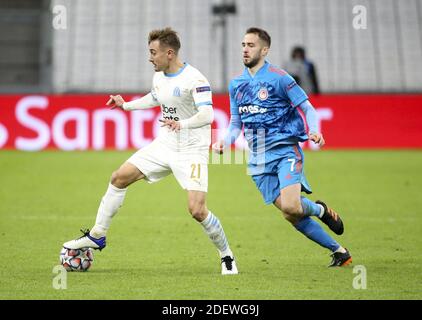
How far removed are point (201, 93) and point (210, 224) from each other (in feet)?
3.29

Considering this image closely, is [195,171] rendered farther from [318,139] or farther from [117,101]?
[318,139]

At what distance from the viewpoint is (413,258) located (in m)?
8.18

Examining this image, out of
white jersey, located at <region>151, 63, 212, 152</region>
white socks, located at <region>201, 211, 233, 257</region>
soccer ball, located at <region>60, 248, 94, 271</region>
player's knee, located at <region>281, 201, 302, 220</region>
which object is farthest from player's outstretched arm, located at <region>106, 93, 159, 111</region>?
player's knee, located at <region>281, 201, 302, 220</region>

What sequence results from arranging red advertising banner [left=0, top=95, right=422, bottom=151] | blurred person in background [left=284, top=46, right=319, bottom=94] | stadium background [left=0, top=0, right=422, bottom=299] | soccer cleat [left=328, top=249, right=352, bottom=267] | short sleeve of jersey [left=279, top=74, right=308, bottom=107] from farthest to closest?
blurred person in background [left=284, top=46, right=319, bottom=94] < red advertising banner [left=0, top=95, right=422, bottom=151] < stadium background [left=0, top=0, right=422, bottom=299] < soccer cleat [left=328, top=249, right=352, bottom=267] < short sleeve of jersey [left=279, top=74, right=308, bottom=107]

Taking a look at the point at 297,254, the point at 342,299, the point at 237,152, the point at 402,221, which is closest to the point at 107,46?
the point at 237,152

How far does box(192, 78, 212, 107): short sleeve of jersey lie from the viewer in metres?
7.30

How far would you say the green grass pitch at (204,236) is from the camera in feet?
22.0

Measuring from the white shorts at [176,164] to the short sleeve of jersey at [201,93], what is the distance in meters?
0.47

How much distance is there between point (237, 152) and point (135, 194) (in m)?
5.11

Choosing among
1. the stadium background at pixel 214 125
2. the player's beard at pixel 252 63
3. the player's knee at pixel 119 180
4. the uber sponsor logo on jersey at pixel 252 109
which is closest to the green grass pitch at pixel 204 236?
the stadium background at pixel 214 125

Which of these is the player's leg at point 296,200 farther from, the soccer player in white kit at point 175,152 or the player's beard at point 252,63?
the player's beard at point 252,63

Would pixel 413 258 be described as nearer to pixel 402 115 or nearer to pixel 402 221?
pixel 402 221

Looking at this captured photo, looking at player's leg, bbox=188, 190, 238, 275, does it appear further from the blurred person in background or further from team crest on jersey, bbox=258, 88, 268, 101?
the blurred person in background

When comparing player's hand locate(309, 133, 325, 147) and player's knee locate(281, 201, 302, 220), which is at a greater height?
player's hand locate(309, 133, 325, 147)
